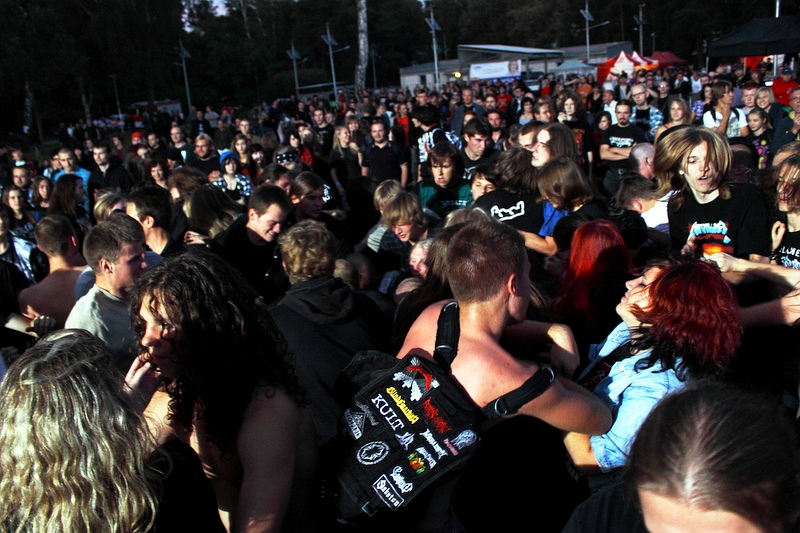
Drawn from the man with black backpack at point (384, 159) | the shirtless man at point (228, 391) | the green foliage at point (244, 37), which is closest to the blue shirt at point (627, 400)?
the shirtless man at point (228, 391)

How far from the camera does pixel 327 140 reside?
12.1 m

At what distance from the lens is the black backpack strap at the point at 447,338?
6.02ft

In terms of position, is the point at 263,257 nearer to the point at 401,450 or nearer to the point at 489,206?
the point at 489,206

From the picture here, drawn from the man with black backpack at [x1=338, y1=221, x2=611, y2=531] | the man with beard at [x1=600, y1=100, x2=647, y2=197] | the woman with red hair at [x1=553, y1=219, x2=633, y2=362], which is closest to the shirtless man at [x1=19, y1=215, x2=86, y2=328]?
the man with black backpack at [x1=338, y1=221, x2=611, y2=531]

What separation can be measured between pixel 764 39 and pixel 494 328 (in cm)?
1041

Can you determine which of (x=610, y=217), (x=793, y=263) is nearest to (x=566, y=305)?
(x=610, y=217)

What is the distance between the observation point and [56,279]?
12.7ft

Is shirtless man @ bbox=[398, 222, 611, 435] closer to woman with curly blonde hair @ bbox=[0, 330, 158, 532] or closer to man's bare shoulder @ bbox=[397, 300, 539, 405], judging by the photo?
man's bare shoulder @ bbox=[397, 300, 539, 405]

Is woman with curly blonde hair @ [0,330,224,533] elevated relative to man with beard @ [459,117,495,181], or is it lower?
lower

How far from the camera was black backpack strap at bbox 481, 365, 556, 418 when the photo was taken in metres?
1.76

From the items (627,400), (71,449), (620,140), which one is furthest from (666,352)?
(620,140)

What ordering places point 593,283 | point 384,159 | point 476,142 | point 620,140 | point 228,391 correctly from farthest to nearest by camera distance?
1. point 384,159
2. point 620,140
3. point 476,142
4. point 593,283
5. point 228,391

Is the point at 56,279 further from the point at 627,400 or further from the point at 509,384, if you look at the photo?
the point at 627,400

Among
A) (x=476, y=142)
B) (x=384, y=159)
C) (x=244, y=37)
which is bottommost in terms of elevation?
(x=384, y=159)
